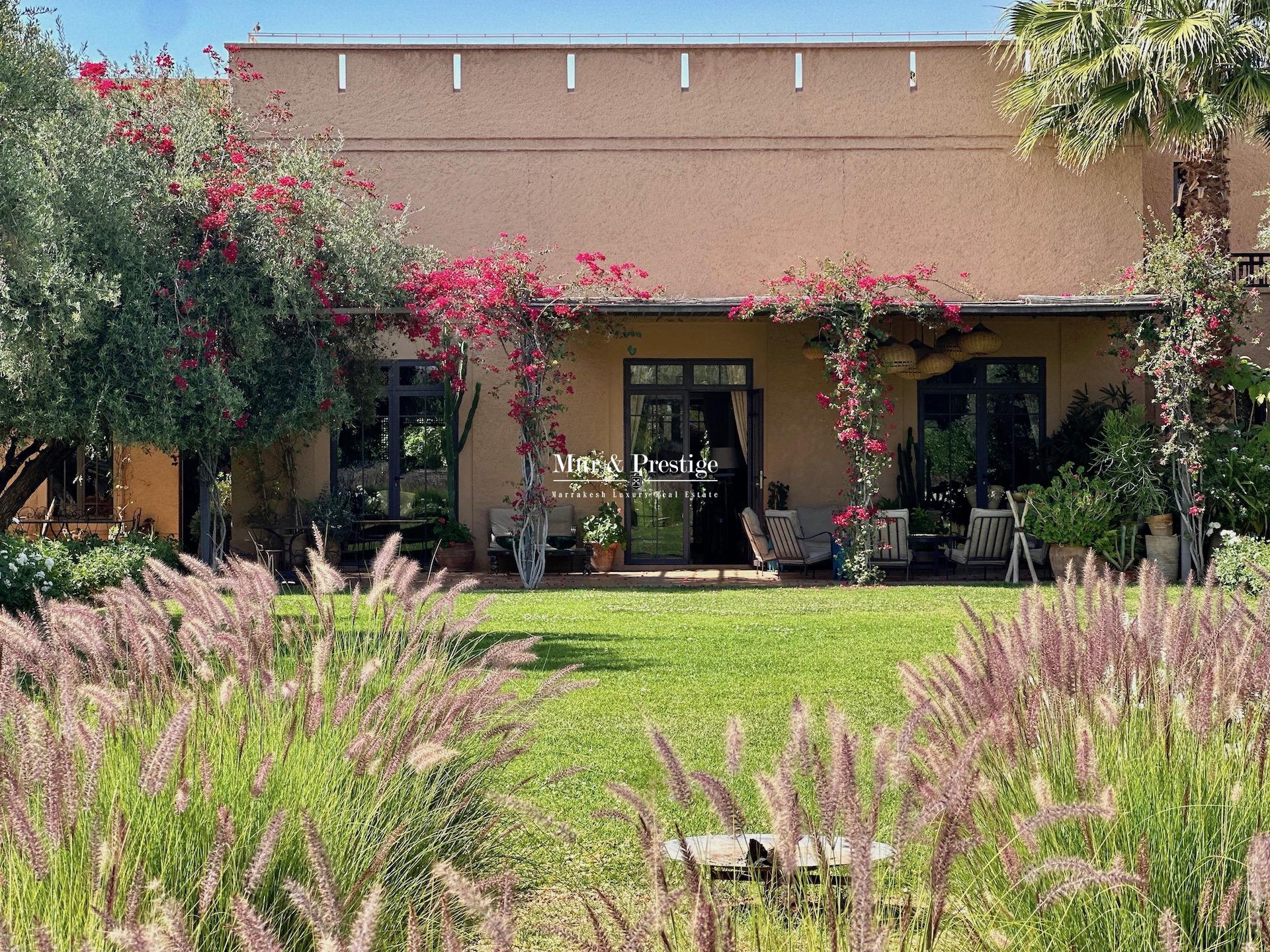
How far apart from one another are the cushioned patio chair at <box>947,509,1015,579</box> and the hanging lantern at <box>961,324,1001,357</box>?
198 centimetres

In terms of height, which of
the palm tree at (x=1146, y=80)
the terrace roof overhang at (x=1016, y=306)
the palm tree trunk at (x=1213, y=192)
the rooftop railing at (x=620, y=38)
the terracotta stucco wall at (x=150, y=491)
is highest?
the rooftop railing at (x=620, y=38)

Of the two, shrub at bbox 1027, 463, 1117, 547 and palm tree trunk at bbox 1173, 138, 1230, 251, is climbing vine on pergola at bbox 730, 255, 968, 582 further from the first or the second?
palm tree trunk at bbox 1173, 138, 1230, 251

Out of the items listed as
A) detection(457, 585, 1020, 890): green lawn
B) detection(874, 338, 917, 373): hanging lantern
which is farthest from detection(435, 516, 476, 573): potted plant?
detection(874, 338, 917, 373): hanging lantern

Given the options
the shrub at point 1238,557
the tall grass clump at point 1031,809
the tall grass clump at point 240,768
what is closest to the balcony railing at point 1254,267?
the shrub at point 1238,557

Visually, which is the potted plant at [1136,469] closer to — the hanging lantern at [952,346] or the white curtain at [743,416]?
the hanging lantern at [952,346]

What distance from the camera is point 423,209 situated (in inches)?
593

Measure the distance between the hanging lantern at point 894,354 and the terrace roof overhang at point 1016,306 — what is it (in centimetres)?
83

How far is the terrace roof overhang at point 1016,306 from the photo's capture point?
42.0 feet

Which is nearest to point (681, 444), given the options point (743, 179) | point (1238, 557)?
point (743, 179)

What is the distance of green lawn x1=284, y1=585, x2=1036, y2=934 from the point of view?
435 cm

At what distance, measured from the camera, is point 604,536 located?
1464 cm

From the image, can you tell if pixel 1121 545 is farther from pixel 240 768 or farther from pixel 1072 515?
pixel 240 768

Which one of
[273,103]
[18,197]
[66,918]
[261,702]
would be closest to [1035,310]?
[273,103]

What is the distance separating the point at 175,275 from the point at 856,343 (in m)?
6.45
